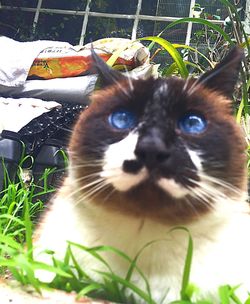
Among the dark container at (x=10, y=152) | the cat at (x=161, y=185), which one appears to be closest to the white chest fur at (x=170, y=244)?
the cat at (x=161, y=185)

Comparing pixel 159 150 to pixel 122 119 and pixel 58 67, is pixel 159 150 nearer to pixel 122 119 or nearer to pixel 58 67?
pixel 122 119

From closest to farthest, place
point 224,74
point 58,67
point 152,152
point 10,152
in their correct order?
point 152,152
point 224,74
point 10,152
point 58,67

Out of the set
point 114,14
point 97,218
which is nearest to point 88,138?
point 97,218

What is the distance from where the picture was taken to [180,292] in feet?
2.25

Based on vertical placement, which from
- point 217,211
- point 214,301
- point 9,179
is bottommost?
point 9,179

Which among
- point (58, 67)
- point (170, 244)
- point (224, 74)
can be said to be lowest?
point (58, 67)

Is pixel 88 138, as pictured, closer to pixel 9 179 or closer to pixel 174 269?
pixel 174 269

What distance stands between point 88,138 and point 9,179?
3.23 feet

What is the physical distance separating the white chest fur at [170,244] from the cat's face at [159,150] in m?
0.03

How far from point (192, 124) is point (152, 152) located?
114mm

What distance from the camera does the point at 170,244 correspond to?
729mm

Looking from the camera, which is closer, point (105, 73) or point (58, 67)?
point (105, 73)

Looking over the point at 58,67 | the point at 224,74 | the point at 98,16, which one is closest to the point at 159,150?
the point at 224,74

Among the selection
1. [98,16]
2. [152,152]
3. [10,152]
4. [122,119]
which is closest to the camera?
[152,152]
